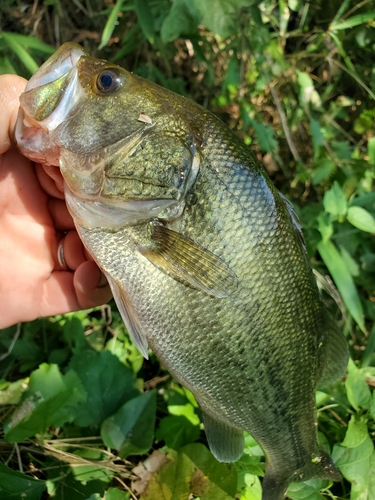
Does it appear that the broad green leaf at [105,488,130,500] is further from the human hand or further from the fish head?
the fish head

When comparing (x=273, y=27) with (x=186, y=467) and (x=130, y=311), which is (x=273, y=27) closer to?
(x=130, y=311)

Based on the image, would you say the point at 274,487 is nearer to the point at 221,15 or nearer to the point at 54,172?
the point at 54,172

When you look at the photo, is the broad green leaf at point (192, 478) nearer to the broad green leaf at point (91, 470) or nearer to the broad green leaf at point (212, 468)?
the broad green leaf at point (212, 468)

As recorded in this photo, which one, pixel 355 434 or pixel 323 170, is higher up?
pixel 323 170

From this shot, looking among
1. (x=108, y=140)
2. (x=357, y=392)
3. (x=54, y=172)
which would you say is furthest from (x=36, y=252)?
(x=357, y=392)

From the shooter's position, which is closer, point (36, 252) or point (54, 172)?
point (54, 172)

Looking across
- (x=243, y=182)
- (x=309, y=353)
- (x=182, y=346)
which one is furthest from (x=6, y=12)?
(x=309, y=353)
